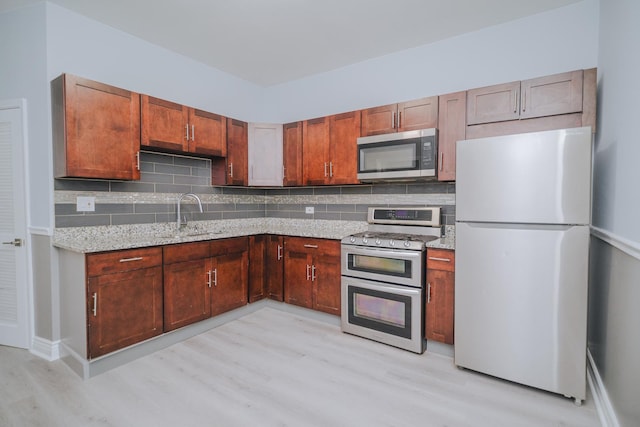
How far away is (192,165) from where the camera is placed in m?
3.50

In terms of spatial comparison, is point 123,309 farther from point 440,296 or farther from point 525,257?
point 525,257

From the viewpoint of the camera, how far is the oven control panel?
3.06 meters

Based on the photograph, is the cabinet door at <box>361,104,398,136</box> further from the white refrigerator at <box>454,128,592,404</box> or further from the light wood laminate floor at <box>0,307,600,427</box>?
the light wood laminate floor at <box>0,307,600,427</box>

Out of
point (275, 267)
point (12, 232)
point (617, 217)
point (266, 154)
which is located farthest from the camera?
point (266, 154)

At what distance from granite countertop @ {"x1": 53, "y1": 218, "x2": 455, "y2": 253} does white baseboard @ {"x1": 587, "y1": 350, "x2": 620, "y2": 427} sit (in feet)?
3.91

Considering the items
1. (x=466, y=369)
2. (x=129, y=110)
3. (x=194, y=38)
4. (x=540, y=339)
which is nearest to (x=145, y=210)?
(x=129, y=110)

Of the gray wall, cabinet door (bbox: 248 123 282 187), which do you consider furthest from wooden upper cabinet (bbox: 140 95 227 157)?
the gray wall

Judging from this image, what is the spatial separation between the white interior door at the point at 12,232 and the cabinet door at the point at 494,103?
12.2 ft

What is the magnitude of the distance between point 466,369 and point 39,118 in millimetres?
3883

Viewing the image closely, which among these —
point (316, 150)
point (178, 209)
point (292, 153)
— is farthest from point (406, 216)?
point (178, 209)

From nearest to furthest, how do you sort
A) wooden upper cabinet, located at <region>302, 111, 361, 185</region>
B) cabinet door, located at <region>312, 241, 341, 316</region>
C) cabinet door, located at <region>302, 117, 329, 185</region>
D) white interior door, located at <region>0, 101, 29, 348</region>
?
white interior door, located at <region>0, 101, 29, 348</region> → cabinet door, located at <region>312, 241, 341, 316</region> → wooden upper cabinet, located at <region>302, 111, 361, 185</region> → cabinet door, located at <region>302, 117, 329, 185</region>

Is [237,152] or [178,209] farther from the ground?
[237,152]

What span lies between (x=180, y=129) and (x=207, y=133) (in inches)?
12.1

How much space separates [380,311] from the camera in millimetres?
2807
